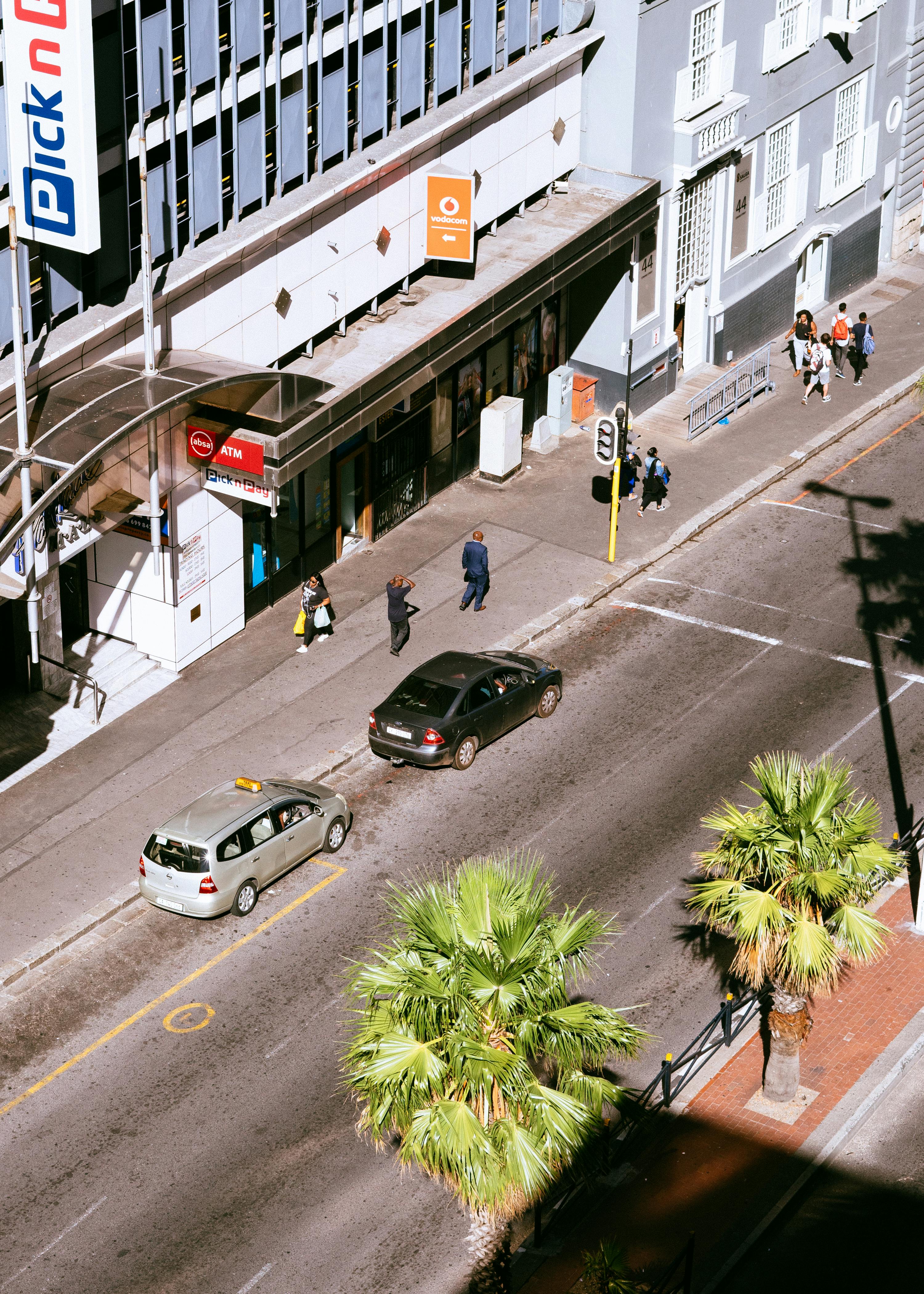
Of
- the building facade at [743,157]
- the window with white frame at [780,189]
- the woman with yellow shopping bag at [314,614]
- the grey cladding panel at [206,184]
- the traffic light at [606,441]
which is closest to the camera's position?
the grey cladding panel at [206,184]

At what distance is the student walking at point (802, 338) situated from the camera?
46.4 meters

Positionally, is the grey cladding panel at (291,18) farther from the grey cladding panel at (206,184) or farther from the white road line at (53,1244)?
the white road line at (53,1244)

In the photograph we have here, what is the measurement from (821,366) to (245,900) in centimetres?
2393

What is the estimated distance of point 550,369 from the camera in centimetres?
4334

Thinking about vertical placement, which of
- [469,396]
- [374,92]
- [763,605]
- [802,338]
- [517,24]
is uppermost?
[517,24]

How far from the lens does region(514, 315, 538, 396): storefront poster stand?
41.6 metres

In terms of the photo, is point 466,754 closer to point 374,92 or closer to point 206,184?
point 206,184

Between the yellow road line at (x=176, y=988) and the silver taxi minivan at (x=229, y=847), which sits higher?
the silver taxi minivan at (x=229, y=847)

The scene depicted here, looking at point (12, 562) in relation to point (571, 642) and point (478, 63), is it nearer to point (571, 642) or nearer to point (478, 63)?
point (571, 642)

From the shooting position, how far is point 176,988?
84.7 ft

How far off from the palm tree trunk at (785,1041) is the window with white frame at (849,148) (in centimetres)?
3213

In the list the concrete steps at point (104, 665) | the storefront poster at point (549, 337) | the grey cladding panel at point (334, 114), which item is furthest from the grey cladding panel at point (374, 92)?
the concrete steps at point (104, 665)

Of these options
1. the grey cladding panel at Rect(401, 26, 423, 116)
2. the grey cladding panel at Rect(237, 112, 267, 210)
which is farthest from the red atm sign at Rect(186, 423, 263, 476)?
the grey cladding panel at Rect(401, 26, 423, 116)

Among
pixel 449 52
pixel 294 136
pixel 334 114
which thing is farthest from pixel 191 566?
pixel 449 52
